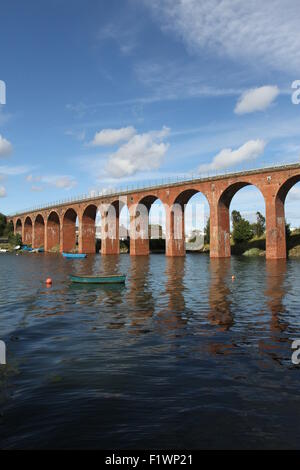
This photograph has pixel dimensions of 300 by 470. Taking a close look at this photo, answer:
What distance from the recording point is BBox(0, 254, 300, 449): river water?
19.0ft

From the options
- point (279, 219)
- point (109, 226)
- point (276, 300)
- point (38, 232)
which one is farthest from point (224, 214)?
point (38, 232)

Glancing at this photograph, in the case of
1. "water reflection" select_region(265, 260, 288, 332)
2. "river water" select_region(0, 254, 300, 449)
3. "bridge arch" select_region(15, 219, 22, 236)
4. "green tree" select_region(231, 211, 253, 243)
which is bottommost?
"water reflection" select_region(265, 260, 288, 332)

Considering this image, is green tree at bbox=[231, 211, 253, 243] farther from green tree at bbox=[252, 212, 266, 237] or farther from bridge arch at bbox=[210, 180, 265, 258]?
bridge arch at bbox=[210, 180, 265, 258]

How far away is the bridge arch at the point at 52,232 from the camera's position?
88194 mm

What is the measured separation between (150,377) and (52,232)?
85.6 meters

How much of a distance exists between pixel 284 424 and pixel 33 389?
4.96 m

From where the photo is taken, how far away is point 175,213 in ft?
185

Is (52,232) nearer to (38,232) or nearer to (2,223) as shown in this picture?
(38,232)

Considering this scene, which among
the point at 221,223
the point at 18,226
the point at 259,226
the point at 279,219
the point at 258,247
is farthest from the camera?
the point at 18,226

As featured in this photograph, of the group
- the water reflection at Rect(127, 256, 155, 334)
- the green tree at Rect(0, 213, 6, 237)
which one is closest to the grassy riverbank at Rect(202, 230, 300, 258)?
the water reflection at Rect(127, 256, 155, 334)

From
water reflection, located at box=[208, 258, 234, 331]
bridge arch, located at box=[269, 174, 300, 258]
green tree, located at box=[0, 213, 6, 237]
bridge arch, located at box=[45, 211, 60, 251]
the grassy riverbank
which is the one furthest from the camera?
green tree, located at box=[0, 213, 6, 237]

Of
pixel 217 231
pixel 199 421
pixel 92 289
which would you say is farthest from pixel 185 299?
pixel 217 231
